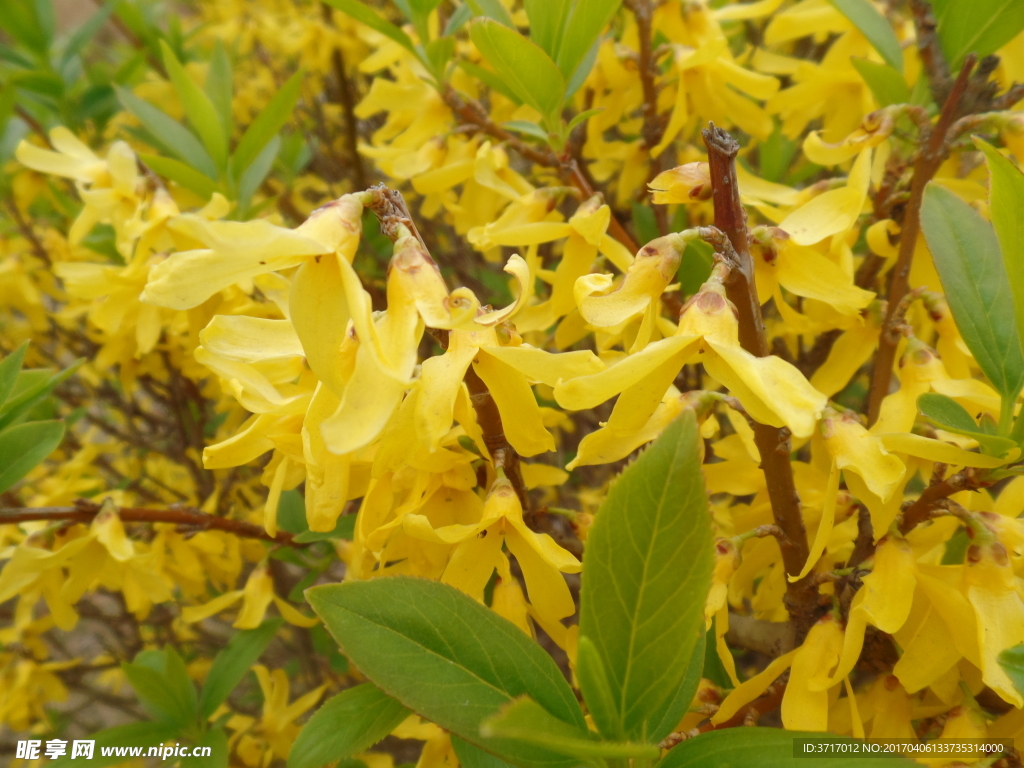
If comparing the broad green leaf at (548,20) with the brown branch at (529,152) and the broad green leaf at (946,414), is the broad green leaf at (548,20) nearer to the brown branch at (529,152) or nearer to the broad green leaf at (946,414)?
the brown branch at (529,152)

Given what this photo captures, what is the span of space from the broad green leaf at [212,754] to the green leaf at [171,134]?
1076mm

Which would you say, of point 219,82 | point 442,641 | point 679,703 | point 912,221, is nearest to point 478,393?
point 442,641

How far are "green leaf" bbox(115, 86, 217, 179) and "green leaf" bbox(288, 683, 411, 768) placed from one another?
1115mm

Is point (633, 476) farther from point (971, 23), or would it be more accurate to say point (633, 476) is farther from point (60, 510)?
point (60, 510)

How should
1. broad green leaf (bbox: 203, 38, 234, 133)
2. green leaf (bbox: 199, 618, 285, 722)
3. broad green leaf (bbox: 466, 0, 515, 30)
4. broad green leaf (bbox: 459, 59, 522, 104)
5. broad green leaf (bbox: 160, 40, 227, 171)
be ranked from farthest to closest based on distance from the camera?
broad green leaf (bbox: 203, 38, 234, 133) → broad green leaf (bbox: 160, 40, 227, 171) → green leaf (bbox: 199, 618, 285, 722) → broad green leaf (bbox: 459, 59, 522, 104) → broad green leaf (bbox: 466, 0, 515, 30)

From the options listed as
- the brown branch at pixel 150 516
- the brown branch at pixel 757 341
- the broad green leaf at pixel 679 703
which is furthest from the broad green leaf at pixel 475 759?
the brown branch at pixel 150 516

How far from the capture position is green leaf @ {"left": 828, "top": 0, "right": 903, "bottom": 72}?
1.06 m

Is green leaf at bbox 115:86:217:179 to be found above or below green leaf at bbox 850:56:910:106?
below

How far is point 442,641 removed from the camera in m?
0.65

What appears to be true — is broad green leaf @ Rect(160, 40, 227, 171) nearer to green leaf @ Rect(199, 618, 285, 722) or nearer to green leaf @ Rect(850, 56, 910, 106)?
green leaf @ Rect(199, 618, 285, 722)

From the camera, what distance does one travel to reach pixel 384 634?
0.65 metres

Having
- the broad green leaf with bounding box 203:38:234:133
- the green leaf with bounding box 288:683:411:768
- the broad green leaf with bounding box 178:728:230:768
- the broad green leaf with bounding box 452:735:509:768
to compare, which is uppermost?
the broad green leaf with bounding box 203:38:234:133

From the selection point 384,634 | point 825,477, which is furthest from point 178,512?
point 825,477

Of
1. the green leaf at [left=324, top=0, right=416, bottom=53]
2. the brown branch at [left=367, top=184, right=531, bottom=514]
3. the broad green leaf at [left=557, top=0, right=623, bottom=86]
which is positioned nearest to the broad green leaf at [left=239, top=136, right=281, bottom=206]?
the green leaf at [left=324, top=0, right=416, bottom=53]
